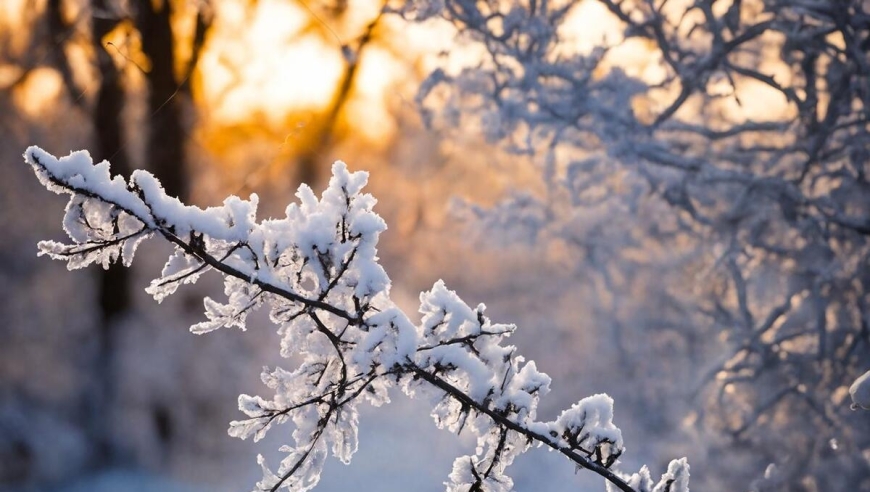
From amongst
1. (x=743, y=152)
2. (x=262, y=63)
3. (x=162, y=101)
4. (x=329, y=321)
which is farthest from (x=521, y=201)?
(x=329, y=321)

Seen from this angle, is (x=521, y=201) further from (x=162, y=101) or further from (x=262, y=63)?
(x=162, y=101)

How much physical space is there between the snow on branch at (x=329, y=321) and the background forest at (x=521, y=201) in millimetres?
4107

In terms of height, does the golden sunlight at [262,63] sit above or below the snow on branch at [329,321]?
above

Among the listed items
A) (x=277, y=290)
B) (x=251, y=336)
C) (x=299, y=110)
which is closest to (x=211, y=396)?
(x=251, y=336)

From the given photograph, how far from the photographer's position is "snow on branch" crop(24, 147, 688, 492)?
1466 millimetres

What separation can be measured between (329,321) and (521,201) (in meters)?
7.35

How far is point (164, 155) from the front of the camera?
7.80 m

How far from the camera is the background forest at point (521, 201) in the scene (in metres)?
6.32

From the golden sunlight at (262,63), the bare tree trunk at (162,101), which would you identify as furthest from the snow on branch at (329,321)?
the golden sunlight at (262,63)

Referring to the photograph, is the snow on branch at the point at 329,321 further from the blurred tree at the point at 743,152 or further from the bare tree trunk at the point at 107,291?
the bare tree trunk at the point at 107,291

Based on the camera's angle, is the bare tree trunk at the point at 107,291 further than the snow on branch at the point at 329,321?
Yes

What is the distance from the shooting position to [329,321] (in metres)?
1.69

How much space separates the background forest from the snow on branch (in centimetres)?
411

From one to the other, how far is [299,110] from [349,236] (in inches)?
214
